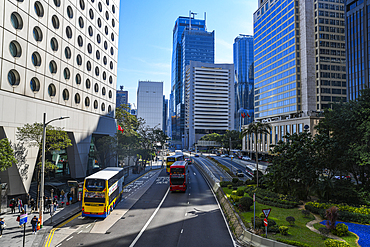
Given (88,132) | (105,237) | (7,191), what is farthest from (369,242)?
(88,132)

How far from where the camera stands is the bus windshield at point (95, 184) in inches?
906

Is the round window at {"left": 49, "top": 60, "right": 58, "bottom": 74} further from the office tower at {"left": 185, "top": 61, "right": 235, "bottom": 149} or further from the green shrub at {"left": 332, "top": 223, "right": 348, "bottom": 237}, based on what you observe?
the office tower at {"left": 185, "top": 61, "right": 235, "bottom": 149}

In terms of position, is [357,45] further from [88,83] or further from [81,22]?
[88,83]

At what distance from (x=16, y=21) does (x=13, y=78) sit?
7.26 m

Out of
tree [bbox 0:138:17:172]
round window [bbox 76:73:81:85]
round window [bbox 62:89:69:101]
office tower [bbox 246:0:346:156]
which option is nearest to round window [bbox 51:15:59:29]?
round window [bbox 76:73:81:85]

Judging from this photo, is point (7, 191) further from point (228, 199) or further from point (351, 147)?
point (351, 147)

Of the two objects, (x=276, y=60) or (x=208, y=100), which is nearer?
(x=276, y=60)

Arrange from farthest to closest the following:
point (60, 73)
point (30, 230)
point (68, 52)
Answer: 1. point (68, 52)
2. point (60, 73)
3. point (30, 230)

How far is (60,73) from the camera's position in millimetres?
40188

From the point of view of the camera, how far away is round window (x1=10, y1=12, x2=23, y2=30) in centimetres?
3002

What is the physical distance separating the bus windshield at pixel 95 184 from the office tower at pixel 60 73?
12545 mm

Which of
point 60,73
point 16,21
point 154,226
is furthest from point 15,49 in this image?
point 154,226

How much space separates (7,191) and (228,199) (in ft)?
87.2

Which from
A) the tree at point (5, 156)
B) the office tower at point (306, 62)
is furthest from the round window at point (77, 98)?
the office tower at point (306, 62)
